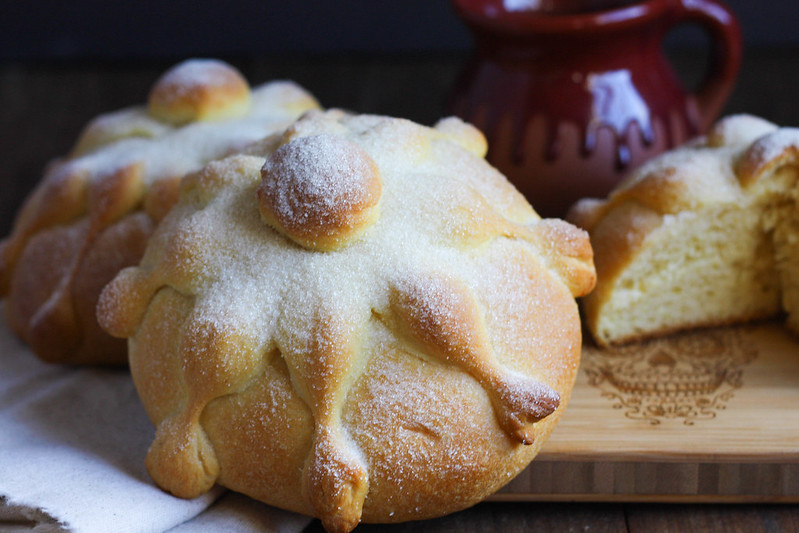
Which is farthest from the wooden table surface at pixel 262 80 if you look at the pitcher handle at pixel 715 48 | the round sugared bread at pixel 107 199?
the round sugared bread at pixel 107 199

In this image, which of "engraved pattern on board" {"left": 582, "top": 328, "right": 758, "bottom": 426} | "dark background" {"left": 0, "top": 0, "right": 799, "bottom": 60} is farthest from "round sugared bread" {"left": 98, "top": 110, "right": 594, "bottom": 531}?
"dark background" {"left": 0, "top": 0, "right": 799, "bottom": 60}

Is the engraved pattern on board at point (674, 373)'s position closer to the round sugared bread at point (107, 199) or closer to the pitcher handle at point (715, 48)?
the pitcher handle at point (715, 48)

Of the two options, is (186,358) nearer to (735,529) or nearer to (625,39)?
(735,529)

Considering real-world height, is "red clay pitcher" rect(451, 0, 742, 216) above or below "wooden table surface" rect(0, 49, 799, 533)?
above

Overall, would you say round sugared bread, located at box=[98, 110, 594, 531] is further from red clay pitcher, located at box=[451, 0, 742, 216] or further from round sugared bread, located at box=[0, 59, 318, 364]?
red clay pitcher, located at box=[451, 0, 742, 216]

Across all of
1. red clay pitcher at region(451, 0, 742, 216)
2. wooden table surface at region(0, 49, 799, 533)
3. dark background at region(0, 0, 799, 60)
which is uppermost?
red clay pitcher at region(451, 0, 742, 216)

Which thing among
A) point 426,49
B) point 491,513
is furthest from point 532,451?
point 426,49

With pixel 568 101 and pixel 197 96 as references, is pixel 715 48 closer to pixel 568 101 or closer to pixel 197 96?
pixel 568 101
